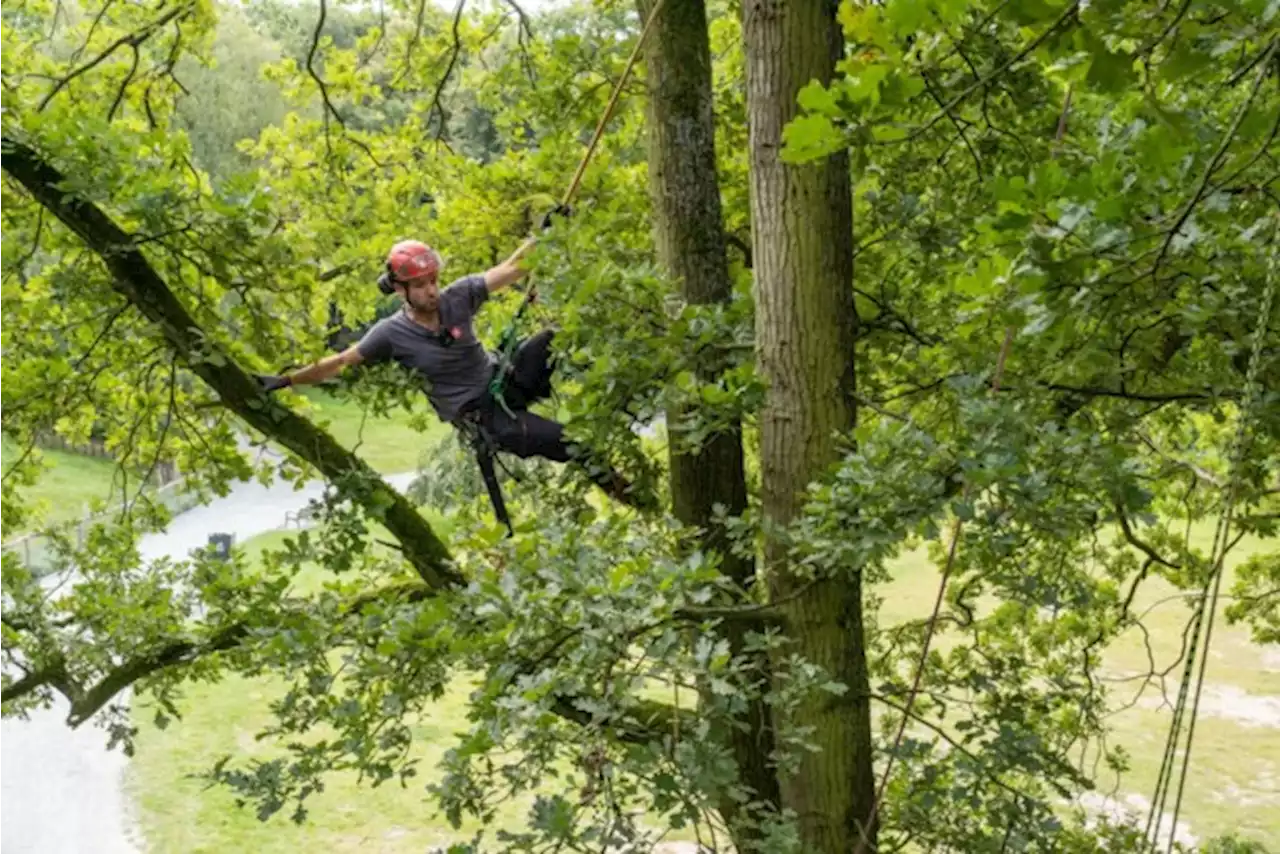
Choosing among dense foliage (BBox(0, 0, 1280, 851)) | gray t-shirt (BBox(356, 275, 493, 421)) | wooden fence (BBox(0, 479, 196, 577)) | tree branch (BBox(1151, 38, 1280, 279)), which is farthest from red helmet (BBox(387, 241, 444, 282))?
tree branch (BBox(1151, 38, 1280, 279))

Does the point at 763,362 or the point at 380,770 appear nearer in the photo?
the point at 380,770

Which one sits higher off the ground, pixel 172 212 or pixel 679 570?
pixel 172 212

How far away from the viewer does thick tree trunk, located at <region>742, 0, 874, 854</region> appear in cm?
269

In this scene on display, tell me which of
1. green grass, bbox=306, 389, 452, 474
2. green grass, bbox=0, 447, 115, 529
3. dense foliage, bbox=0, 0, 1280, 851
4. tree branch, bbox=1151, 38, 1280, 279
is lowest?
tree branch, bbox=1151, 38, 1280, 279

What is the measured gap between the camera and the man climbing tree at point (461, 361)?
12.1ft

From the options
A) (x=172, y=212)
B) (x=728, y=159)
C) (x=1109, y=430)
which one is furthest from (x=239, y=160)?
(x=1109, y=430)

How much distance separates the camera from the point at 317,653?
117 inches

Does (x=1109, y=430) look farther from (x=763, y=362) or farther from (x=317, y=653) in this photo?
(x=317, y=653)

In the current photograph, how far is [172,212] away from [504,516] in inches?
59.8

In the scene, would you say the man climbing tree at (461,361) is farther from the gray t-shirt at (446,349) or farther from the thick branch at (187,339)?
the thick branch at (187,339)

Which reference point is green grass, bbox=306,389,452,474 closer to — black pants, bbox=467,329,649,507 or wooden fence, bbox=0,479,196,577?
wooden fence, bbox=0,479,196,577

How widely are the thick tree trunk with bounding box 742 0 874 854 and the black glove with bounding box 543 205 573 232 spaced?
486mm

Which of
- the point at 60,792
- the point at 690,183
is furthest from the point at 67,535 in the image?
the point at 60,792

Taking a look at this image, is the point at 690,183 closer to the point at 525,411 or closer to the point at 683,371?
the point at 525,411
